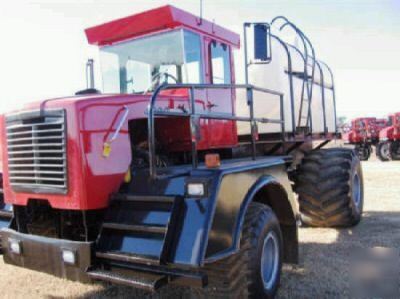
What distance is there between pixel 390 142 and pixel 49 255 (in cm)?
2340

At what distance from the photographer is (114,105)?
3.90 metres

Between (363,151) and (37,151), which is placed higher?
(37,151)

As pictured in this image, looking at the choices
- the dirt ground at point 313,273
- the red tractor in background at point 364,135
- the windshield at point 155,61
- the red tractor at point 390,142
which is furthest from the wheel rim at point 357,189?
the red tractor in background at point 364,135

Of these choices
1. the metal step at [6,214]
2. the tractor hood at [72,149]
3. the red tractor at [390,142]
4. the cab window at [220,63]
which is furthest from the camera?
the red tractor at [390,142]

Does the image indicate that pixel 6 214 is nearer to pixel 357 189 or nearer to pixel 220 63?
pixel 220 63

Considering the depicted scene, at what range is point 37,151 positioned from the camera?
3.85 metres

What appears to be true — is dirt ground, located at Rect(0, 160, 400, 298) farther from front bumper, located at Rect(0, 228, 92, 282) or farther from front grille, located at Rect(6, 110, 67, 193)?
front grille, located at Rect(6, 110, 67, 193)

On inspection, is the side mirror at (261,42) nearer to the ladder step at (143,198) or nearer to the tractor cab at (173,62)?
the tractor cab at (173,62)

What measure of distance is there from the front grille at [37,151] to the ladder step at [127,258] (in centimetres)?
63

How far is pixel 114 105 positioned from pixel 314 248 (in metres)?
3.72

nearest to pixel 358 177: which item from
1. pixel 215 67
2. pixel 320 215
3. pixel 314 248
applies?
pixel 320 215

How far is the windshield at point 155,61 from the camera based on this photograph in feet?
15.9

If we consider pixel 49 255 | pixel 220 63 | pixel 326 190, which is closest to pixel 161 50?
pixel 220 63

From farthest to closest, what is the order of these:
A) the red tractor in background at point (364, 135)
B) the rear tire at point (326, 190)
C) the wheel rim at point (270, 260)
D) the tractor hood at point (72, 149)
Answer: the red tractor in background at point (364, 135) < the rear tire at point (326, 190) < the wheel rim at point (270, 260) < the tractor hood at point (72, 149)
